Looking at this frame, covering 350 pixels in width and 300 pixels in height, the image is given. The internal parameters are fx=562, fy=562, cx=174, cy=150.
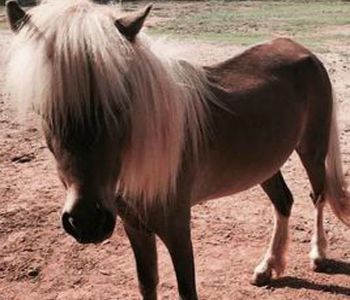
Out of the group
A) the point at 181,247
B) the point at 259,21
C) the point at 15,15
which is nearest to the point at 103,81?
the point at 15,15

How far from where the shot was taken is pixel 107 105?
6.24 feet

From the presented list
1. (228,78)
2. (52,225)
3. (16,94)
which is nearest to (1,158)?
(52,225)

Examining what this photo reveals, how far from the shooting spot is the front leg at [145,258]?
279 cm

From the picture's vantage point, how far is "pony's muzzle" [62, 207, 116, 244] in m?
1.91

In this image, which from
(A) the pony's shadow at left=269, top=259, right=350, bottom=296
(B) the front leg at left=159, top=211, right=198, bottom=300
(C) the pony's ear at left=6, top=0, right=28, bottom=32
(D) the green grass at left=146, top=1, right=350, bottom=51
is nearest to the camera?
(C) the pony's ear at left=6, top=0, right=28, bottom=32

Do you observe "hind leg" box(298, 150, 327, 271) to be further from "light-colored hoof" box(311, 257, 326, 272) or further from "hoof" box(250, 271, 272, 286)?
"hoof" box(250, 271, 272, 286)

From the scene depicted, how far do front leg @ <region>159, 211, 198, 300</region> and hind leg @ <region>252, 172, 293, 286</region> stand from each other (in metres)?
0.96

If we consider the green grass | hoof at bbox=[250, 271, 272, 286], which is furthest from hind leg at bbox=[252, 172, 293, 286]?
the green grass

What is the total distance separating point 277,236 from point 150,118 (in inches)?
71.5

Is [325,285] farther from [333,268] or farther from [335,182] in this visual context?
[335,182]

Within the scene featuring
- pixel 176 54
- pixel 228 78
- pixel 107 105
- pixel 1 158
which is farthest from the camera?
pixel 1 158

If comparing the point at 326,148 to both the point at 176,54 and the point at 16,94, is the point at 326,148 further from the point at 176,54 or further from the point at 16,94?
the point at 16,94

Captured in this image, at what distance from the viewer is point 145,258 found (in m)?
2.89

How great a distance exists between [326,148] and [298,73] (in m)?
0.56
